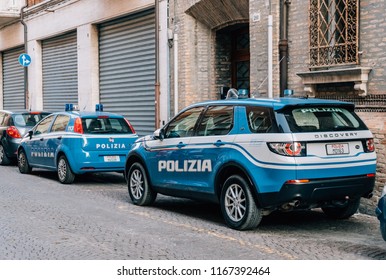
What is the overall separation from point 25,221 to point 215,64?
29.1 ft

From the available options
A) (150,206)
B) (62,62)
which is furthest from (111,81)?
(150,206)

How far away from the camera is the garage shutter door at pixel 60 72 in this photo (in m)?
23.5

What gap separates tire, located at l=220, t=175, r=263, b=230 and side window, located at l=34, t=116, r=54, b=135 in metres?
6.94

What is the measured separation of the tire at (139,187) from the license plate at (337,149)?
3.32 metres

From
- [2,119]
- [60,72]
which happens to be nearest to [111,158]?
[2,119]

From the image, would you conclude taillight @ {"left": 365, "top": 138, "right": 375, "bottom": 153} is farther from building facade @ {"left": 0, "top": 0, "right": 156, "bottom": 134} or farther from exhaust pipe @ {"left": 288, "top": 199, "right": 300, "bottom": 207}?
building facade @ {"left": 0, "top": 0, "right": 156, "bottom": 134}

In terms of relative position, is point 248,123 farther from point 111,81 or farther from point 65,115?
point 111,81

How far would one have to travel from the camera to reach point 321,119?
26.8 ft

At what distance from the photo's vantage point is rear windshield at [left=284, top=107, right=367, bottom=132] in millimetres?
7926

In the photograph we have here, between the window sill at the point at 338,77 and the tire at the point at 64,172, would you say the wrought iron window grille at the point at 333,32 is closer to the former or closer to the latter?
the window sill at the point at 338,77

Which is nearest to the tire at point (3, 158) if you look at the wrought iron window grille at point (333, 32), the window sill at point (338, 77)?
the window sill at point (338, 77)

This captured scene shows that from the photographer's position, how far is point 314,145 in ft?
25.7

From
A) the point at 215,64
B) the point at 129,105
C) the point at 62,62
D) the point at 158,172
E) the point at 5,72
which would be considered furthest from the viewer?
the point at 5,72

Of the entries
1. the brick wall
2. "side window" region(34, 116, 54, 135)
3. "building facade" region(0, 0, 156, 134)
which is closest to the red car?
"side window" region(34, 116, 54, 135)
